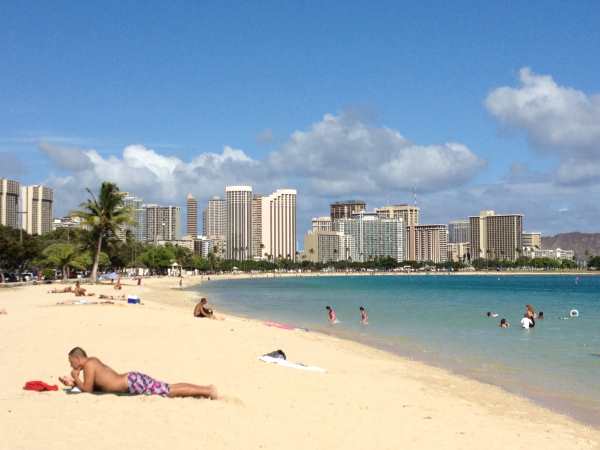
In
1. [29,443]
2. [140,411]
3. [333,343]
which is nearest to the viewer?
[29,443]

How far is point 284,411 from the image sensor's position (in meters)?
8.95

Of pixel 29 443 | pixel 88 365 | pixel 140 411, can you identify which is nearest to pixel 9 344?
pixel 88 365

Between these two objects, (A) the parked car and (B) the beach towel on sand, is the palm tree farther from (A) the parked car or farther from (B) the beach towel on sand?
(B) the beach towel on sand

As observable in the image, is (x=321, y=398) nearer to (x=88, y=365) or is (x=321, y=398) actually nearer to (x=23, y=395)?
(x=88, y=365)

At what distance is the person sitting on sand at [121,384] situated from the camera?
28.6ft

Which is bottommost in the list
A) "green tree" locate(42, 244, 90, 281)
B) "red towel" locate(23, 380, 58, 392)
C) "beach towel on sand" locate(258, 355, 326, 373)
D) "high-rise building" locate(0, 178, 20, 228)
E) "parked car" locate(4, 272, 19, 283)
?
"parked car" locate(4, 272, 19, 283)

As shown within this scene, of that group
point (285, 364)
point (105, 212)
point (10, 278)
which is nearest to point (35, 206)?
point (10, 278)

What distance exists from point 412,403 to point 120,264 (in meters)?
90.0

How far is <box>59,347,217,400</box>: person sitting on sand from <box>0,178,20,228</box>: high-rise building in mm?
148550

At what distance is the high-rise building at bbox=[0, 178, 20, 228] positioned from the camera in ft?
479

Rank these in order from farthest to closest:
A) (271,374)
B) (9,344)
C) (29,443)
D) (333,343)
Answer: (333,343) → (9,344) → (271,374) → (29,443)

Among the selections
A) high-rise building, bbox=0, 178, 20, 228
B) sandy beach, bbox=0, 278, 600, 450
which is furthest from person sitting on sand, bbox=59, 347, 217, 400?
high-rise building, bbox=0, 178, 20, 228

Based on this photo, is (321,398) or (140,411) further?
(321,398)

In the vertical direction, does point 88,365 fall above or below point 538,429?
above
